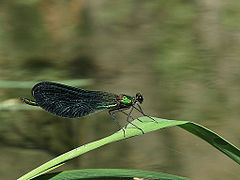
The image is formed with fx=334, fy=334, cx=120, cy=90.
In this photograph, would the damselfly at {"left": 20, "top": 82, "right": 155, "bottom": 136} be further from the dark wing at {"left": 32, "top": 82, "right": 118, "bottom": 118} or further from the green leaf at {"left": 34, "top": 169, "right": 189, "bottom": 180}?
the green leaf at {"left": 34, "top": 169, "right": 189, "bottom": 180}

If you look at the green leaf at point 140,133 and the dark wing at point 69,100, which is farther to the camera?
the dark wing at point 69,100

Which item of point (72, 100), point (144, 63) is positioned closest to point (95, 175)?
point (72, 100)

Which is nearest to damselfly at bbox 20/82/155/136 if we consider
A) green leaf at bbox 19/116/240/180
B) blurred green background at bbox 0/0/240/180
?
green leaf at bbox 19/116/240/180

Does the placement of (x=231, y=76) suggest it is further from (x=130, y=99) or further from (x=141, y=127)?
(x=141, y=127)

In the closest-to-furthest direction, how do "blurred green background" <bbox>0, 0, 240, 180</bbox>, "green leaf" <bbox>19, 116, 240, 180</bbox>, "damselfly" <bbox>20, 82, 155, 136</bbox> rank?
"green leaf" <bbox>19, 116, 240, 180</bbox> → "damselfly" <bbox>20, 82, 155, 136</bbox> → "blurred green background" <bbox>0, 0, 240, 180</bbox>

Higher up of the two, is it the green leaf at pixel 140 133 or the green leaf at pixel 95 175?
the green leaf at pixel 140 133

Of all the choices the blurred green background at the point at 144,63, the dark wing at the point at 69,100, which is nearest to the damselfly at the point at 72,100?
the dark wing at the point at 69,100

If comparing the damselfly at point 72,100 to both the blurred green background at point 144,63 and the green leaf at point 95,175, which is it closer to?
the green leaf at point 95,175

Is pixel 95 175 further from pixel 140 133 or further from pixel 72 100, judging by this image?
pixel 72 100
